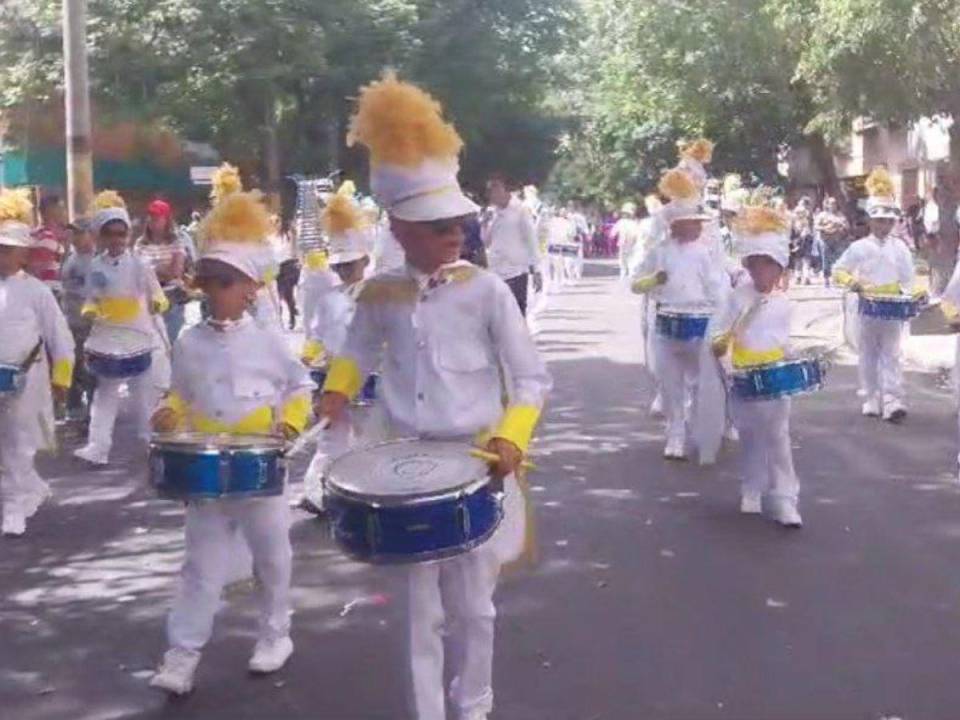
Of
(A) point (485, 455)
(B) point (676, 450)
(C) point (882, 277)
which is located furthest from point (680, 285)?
(A) point (485, 455)

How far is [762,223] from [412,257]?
13.9 feet

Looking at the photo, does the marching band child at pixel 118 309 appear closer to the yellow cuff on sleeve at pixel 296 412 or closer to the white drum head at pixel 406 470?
the yellow cuff on sleeve at pixel 296 412

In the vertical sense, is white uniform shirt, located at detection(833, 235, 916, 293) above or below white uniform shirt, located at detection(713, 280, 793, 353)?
above

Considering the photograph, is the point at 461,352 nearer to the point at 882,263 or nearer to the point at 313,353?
the point at 313,353

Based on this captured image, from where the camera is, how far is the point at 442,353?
5.43 metres

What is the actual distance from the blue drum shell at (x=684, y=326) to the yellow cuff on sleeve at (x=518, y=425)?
20.0ft

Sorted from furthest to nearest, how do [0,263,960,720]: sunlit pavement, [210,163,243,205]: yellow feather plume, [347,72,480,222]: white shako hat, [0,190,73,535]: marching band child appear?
[210,163,243,205]: yellow feather plume
[0,190,73,535]: marching band child
[0,263,960,720]: sunlit pavement
[347,72,480,222]: white shako hat

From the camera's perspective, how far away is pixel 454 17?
3522 centimetres

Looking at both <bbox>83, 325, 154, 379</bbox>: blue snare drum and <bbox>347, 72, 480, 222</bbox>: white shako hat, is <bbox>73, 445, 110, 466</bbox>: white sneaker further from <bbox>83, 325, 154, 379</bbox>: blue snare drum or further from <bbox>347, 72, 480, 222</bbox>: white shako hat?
<bbox>347, 72, 480, 222</bbox>: white shako hat

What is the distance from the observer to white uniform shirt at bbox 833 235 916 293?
13.1 metres

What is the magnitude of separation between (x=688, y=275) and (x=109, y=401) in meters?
4.43

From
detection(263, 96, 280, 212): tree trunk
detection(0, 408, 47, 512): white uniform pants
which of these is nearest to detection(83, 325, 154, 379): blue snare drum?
detection(0, 408, 47, 512): white uniform pants

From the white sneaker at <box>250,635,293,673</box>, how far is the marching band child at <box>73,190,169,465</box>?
551 cm

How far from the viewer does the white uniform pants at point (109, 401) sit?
1202 centimetres
